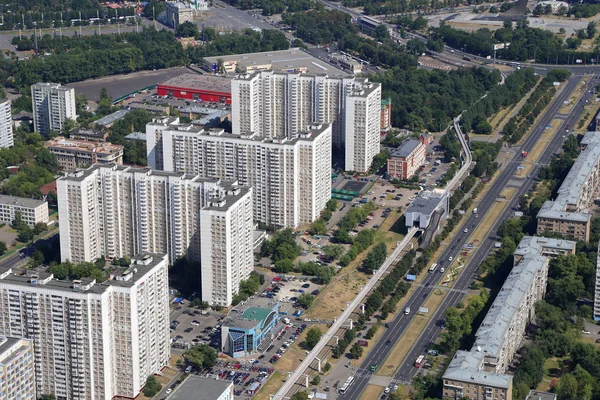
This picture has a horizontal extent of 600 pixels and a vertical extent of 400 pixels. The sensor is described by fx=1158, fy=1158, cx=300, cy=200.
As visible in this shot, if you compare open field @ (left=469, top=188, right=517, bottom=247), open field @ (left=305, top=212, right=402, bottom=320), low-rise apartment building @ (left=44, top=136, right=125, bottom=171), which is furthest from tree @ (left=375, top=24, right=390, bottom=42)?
open field @ (left=305, top=212, right=402, bottom=320)

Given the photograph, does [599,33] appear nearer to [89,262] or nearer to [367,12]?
[367,12]

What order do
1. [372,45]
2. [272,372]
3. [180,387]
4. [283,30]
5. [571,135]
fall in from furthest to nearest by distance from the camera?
[283,30] < [372,45] < [571,135] < [272,372] < [180,387]

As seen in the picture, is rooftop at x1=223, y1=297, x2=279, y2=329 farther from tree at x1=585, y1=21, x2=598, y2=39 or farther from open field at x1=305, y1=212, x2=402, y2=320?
tree at x1=585, y1=21, x2=598, y2=39

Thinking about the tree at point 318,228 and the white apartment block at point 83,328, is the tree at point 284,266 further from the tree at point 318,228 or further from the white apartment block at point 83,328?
the white apartment block at point 83,328

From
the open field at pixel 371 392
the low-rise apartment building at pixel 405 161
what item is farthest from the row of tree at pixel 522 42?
the open field at pixel 371 392

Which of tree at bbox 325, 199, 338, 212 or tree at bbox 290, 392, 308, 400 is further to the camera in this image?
tree at bbox 325, 199, 338, 212

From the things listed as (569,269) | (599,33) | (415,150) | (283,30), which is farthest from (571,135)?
(283,30)

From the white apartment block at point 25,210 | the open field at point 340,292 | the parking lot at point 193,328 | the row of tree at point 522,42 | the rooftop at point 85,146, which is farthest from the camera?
the row of tree at point 522,42
